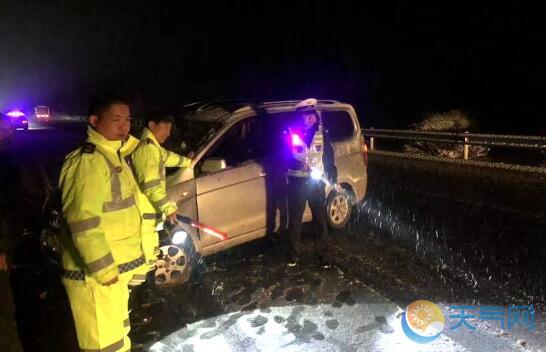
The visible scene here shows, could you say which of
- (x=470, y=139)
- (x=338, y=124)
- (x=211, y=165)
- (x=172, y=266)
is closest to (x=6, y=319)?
(x=172, y=266)

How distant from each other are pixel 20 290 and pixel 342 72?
38.0 metres

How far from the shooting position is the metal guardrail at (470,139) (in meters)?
11.7

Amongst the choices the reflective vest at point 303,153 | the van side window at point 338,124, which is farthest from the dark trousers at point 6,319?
the van side window at point 338,124

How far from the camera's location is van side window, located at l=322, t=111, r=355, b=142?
6781mm

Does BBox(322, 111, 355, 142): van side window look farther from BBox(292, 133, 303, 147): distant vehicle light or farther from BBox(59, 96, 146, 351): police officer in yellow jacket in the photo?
BBox(59, 96, 146, 351): police officer in yellow jacket

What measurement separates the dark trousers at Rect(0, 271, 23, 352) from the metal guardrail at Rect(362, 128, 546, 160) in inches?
453

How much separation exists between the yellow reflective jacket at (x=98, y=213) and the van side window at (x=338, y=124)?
417cm

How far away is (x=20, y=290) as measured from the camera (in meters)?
5.16

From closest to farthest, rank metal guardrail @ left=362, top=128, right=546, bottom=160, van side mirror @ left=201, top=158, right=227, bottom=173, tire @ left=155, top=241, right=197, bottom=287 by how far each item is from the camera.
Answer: tire @ left=155, top=241, right=197, bottom=287 → van side mirror @ left=201, top=158, right=227, bottom=173 → metal guardrail @ left=362, top=128, right=546, bottom=160

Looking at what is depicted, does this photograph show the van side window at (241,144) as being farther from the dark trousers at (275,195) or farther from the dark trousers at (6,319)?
the dark trousers at (6,319)

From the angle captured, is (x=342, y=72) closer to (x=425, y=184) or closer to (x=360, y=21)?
(x=360, y=21)

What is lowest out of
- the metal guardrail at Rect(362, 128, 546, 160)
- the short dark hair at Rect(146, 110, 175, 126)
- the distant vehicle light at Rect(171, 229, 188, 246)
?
the metal guardrail at Rect(362, 128, 546, 160)

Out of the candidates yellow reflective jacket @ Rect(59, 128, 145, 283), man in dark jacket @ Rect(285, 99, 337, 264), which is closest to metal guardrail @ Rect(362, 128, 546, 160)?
man in dark jacket @ Rect(285, 99, 337, 264)

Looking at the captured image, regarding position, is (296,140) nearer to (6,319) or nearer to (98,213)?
(98,213)
